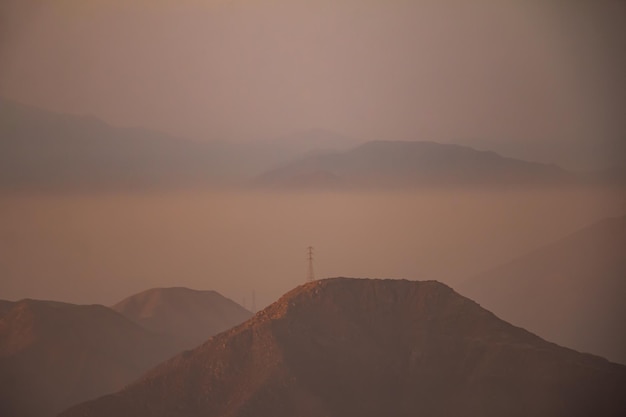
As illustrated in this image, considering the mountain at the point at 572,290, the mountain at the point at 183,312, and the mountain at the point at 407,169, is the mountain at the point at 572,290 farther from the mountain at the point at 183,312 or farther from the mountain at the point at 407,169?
the mountain at the point at 183,312

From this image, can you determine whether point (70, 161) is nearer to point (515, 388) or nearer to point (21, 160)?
point (21, 160)

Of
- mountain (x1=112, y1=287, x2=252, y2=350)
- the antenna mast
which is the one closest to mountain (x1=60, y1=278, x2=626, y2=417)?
the antenna mast

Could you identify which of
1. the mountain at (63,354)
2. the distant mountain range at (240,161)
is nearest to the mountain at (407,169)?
the distant mountain range at (240,161)

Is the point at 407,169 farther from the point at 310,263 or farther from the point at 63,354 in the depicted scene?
the point at 63,354

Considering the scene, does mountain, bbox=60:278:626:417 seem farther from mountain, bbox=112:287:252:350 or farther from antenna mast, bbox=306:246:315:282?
mountain, bbox=112:287:252:350

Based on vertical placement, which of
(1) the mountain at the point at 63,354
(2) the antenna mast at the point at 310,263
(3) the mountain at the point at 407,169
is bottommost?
(1) the mountain at the point at 63,354

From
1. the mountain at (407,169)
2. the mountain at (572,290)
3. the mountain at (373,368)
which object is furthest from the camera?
the mountain at (407,169)
